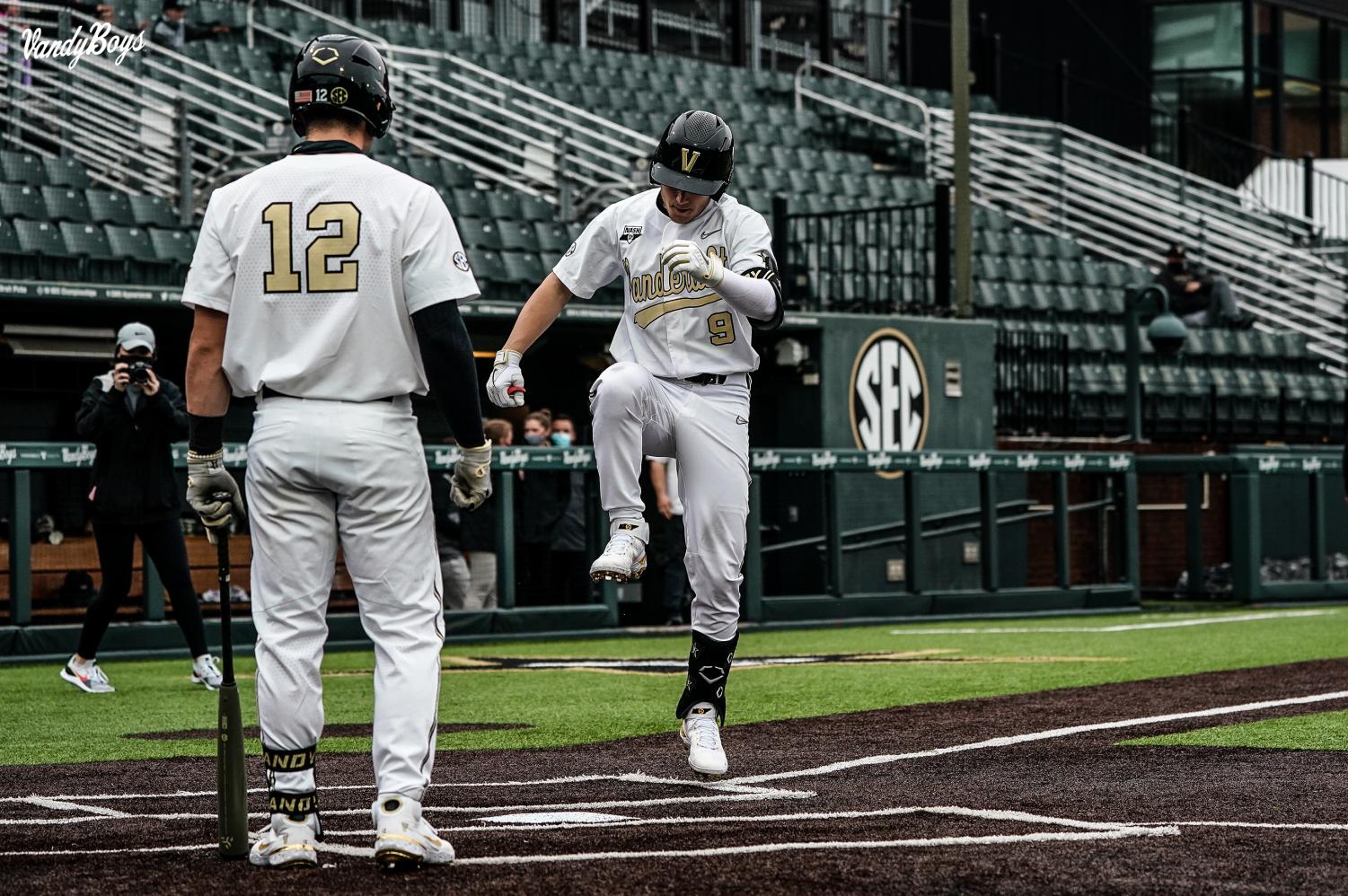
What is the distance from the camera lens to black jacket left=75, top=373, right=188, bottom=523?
912 cm

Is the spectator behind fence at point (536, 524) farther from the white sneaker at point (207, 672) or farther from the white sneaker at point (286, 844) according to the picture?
the white sneaker at point (286, 844)

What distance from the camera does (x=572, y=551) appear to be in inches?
501

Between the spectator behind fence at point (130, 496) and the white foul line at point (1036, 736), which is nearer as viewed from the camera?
the white foul line at point (1036, 736)

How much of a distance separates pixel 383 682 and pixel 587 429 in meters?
11.2

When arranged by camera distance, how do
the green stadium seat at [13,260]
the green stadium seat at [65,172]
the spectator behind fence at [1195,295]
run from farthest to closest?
1. the spectator behind fence at [1195,295]
2. the green stadium seat at [65,172]
3. the green stadium seat at [13,260]

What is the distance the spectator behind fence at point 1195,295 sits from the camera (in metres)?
21.2

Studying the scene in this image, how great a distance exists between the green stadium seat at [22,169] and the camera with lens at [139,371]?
665cm

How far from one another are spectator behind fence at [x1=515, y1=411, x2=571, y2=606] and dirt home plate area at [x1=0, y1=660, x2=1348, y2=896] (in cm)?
550

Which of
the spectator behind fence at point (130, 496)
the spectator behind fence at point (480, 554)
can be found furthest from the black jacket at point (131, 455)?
the spectator behind fence at point (480, 554)

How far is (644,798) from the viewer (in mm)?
5242

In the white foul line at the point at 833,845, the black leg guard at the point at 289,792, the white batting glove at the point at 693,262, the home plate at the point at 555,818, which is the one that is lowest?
the home plate at the point at 555,818

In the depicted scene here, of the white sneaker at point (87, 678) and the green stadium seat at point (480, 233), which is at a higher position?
the green stadium seat at point (480, 233)

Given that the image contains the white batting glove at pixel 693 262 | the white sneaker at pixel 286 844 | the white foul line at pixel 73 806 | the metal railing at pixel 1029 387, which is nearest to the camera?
the white sneaker at pixel 286 844

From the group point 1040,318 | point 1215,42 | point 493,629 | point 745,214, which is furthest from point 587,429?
point 1215,42
